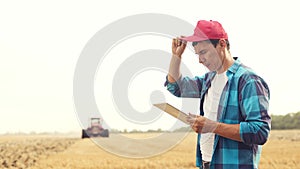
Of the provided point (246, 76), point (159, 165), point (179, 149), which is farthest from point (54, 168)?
point (246, 76)

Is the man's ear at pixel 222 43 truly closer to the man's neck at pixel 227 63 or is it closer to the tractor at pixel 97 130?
the man's neck at pixel 227 63

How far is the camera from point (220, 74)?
250 cm

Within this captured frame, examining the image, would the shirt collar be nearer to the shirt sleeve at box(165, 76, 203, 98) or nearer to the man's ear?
the man's ear

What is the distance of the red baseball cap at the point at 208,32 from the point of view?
242 centimetres

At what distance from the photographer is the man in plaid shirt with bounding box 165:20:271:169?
89.4 inches

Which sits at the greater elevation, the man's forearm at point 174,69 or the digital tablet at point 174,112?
the man's forearm at point 174,69

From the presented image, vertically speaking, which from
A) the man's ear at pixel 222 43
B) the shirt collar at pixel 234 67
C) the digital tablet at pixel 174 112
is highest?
the man's ear at pixel 222 43

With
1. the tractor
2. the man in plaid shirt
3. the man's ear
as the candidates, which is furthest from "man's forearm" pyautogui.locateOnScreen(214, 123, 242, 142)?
the tractor

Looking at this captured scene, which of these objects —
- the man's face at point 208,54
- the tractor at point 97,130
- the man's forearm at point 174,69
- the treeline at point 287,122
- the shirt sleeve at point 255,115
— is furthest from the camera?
the treeline at point 287,122

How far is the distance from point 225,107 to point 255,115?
0.17 metres

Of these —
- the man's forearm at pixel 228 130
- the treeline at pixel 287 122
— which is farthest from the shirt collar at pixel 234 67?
the treeline at pixel 287 122

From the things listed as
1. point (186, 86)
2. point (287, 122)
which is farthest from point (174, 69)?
point (287, 122)

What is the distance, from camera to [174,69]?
2697 millimetres

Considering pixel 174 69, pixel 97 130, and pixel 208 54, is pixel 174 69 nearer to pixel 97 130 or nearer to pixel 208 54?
pixel 208 54
